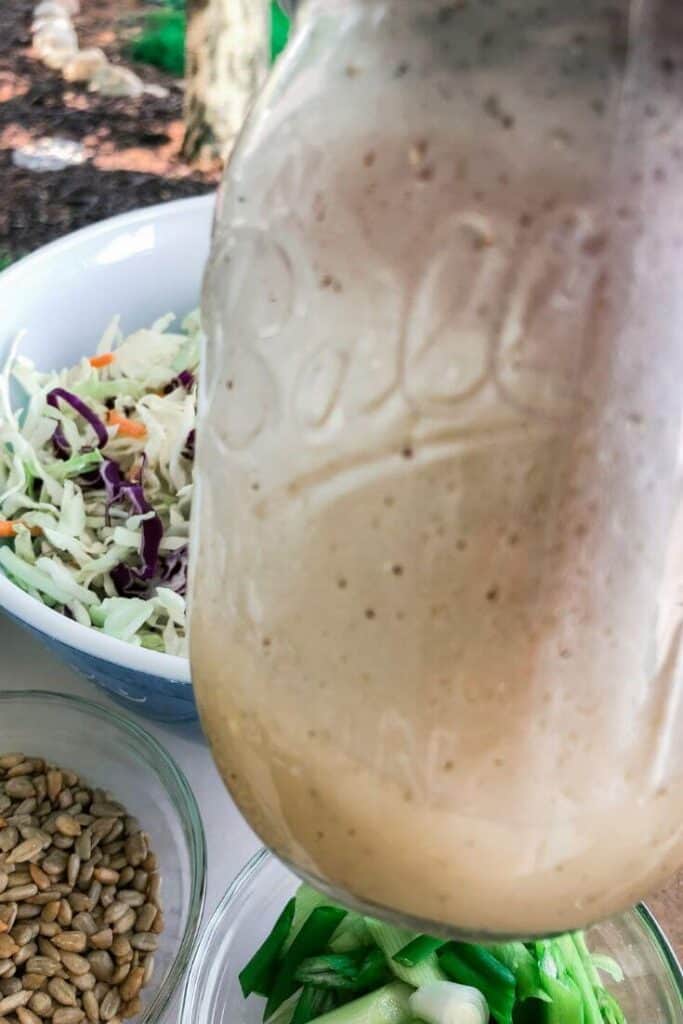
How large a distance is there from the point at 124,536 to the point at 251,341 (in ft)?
2.45

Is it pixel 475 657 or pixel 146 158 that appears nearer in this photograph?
pixel 475 657

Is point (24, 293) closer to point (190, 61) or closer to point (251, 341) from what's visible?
point (251, 341)

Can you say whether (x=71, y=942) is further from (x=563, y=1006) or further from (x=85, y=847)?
(x=563, y=1006)

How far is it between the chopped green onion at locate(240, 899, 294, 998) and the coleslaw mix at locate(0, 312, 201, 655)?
0.24m

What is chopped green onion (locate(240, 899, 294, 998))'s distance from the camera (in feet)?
2.26

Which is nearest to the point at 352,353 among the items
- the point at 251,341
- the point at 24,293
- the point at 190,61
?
the point at 251,341

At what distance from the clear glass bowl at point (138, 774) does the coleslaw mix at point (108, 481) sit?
8 cm

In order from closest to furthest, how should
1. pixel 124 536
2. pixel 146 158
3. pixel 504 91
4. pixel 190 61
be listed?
pixel 504 91
pixel 124 536
pixel 190 61
pixel 146 158

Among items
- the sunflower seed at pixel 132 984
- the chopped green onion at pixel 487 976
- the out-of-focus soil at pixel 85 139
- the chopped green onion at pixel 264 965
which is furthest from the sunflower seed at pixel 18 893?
the out-of-focus soil at pixel 85 139

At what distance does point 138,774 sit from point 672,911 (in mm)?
471

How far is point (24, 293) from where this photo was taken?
1.11m

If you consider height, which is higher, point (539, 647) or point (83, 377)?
point (539, 647)

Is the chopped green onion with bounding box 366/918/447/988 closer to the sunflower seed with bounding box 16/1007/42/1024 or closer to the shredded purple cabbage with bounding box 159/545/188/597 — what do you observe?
the sunflower seed with bounding box 16/1007/42/1024

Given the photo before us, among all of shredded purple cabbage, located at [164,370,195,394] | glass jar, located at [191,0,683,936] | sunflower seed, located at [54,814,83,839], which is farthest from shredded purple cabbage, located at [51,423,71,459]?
glass jar, located at [191,0,683,936]
